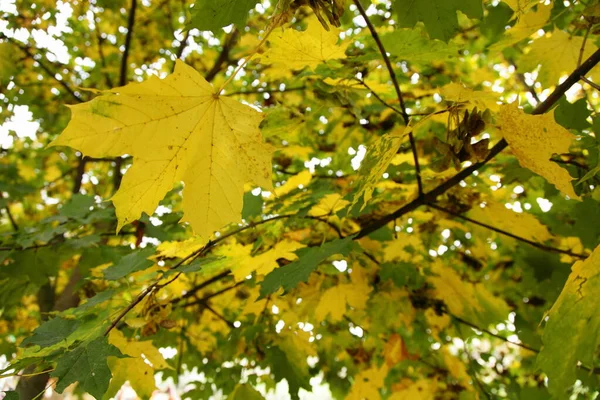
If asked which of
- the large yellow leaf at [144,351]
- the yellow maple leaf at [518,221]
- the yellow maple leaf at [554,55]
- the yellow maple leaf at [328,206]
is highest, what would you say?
the yellow maple leaf at [554,55]

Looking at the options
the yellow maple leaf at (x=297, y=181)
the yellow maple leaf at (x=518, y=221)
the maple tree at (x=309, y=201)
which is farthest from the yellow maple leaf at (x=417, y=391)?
the yellow maple leaf at (x=297, y=181)

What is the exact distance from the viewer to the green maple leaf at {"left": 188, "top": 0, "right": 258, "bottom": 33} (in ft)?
3.18

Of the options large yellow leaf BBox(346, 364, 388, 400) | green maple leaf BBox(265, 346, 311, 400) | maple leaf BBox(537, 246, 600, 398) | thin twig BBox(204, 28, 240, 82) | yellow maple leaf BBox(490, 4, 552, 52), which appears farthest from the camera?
thin twig BBox(204, 28, 240, 82)

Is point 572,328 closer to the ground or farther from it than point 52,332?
closer to the ground

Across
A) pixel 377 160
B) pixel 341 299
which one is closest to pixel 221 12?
pixel 377 160

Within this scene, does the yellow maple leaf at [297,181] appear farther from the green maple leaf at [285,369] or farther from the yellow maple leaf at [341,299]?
the green maple leaf at [285,369]

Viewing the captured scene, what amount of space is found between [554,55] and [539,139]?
42.8 inches

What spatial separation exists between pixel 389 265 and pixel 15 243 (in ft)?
5.48

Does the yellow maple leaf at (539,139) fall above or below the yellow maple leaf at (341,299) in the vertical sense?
above

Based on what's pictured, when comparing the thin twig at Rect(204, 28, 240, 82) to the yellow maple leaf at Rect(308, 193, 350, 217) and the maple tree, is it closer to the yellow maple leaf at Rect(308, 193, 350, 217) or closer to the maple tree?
the maple tree

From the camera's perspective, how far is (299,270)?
1356 millimetres

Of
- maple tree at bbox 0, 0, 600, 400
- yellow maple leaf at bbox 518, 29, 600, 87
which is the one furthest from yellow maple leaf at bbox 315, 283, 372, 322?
yellow maple leaf at bbox 518, 29, 600, 87

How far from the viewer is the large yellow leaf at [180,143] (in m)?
1.02

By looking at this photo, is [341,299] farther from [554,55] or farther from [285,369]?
[554,55]
